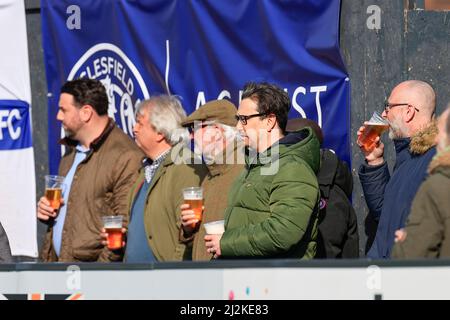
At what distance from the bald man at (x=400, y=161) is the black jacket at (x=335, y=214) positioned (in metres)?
0.15

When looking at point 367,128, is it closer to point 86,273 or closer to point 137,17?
point 86,273

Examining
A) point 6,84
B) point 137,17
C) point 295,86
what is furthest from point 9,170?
point 295,86

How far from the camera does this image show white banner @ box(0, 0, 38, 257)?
375 inches

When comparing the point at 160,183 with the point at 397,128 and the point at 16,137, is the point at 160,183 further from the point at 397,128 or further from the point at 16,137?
the point at 16,137

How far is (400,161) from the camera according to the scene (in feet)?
21.5

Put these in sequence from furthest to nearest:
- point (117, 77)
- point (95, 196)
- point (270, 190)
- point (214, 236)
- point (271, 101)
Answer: point (117, 77)
point (95, 196)
point (271, 101)
point (214, 236)
point (270, 190)

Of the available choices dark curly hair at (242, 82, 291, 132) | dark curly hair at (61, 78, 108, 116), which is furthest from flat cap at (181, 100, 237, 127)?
dark curly hair at (61, 78, 108, 116)

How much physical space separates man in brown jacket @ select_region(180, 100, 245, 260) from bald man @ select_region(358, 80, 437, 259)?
2.47 feet

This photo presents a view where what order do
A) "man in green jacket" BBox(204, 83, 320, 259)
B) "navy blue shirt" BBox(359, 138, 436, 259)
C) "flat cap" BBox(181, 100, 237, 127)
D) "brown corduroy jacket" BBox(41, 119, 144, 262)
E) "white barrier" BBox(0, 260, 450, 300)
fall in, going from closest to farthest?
"white barrier" BBox(0, 260, 450, 300), "man in green jacket" BBox(204, 83, 320, 259), "navy blue shirt" BBox(359, 138, 436, 259), "flat cap" BBox(181, 100, 237, 127), "brown corduroy jacket" BBox(41, 119, 144, 262)

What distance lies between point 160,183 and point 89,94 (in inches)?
47.3

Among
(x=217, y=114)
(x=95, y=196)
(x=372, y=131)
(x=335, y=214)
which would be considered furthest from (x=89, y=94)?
(x=372, y=131)

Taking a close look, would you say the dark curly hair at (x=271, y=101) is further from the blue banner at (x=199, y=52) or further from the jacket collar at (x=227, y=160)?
the blue banner at (x=199, y=52)

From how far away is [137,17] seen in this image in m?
8.72

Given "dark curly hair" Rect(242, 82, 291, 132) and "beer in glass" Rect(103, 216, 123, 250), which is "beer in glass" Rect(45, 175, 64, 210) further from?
"dark curly hair" Rect(242, 82, 291, 132)
